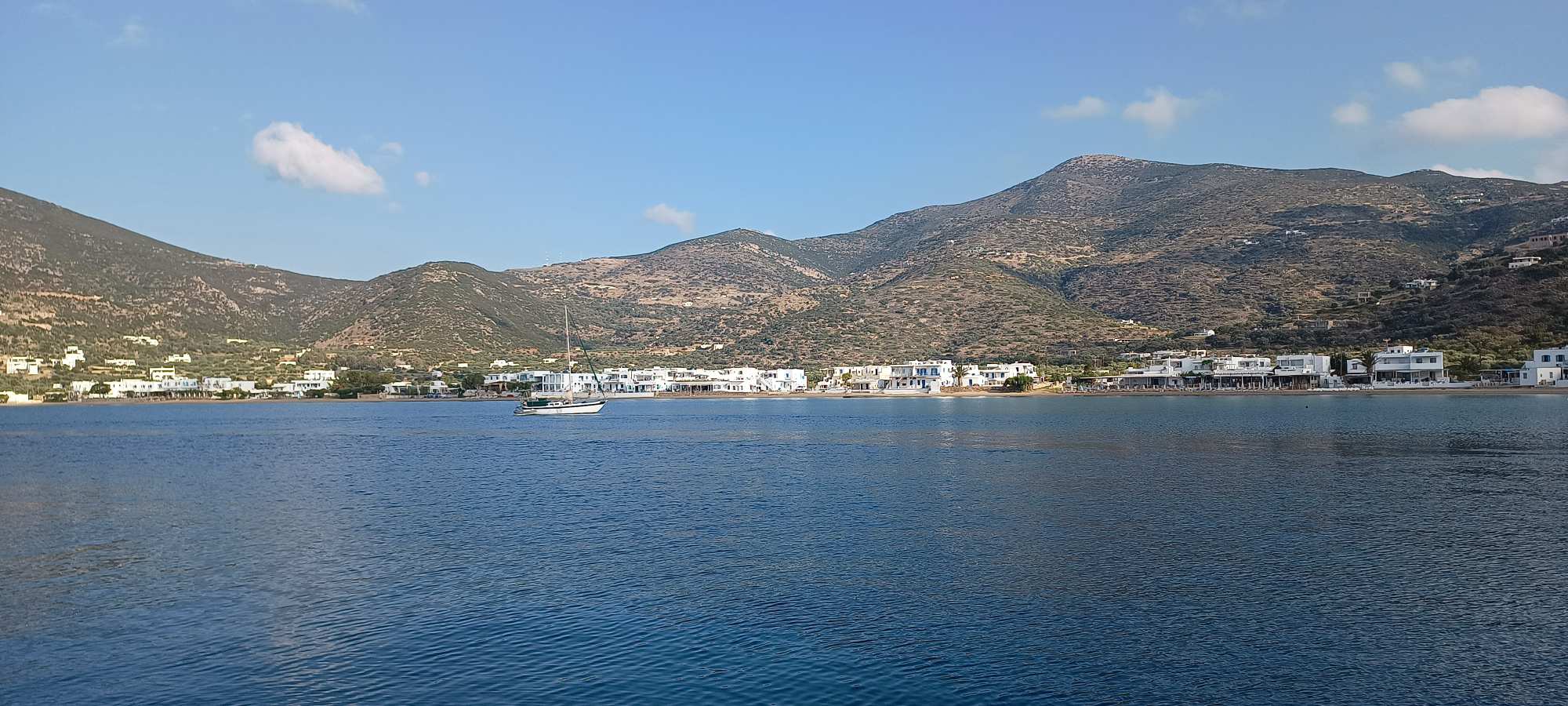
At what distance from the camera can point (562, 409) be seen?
10456 centimetres

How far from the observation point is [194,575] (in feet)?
69.1

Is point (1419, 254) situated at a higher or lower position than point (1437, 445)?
higher

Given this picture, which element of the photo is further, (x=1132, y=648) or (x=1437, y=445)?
(x=1437, y=445)

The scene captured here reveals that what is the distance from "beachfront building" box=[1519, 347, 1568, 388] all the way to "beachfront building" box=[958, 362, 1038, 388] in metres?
53.7

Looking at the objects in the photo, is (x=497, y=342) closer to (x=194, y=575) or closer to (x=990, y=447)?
(x=990, y=447)

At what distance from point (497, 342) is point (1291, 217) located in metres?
150

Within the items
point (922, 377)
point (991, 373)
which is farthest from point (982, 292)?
point (991, 373)

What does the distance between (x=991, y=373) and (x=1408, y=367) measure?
1917 inches

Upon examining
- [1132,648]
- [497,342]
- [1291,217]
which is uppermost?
[1291,217]

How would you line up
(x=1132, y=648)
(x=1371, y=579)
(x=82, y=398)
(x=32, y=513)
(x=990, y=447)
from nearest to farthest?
(x=1132, y=648) < (x=1371, y=579) < (x=32, y=513) < (x=990, y=447) < (x=82, y=398)

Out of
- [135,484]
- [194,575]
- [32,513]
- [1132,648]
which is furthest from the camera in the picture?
[135,484]

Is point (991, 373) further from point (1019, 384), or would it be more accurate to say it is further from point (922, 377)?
point (922, 377)

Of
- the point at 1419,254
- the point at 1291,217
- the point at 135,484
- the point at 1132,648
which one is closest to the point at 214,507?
the point at 135,484

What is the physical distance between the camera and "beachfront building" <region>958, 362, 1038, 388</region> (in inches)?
5359
